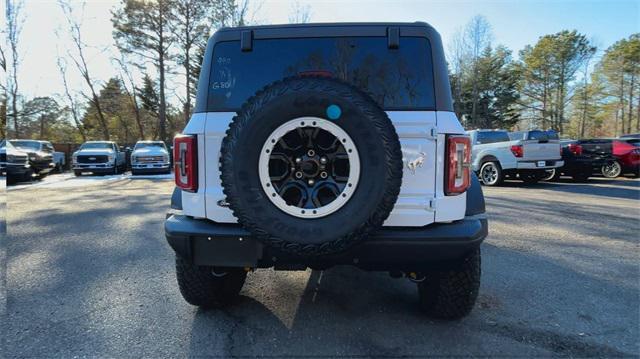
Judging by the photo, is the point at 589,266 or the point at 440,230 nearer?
the point at 440,230

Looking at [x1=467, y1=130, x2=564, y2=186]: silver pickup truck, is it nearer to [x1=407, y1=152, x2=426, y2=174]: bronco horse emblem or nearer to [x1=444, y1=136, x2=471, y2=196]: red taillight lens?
[x1=444, y1=136, x2=471, y2=196]: red taillight lens

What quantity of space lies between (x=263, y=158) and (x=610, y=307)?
3094 mm

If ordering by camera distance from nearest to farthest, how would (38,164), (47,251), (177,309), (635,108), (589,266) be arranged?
(177,309) < (589,266) < (47,251) < (38,164) < (635,108)

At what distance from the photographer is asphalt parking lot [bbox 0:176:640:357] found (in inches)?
97.8

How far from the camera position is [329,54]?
8.44 feet

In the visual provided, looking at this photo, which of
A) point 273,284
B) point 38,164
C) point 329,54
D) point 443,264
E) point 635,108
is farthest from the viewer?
point 635,108

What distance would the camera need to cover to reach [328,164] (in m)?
2.15

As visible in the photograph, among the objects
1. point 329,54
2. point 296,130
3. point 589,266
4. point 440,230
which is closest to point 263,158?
point 296,130

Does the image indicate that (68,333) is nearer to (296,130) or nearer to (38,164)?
(296,130)

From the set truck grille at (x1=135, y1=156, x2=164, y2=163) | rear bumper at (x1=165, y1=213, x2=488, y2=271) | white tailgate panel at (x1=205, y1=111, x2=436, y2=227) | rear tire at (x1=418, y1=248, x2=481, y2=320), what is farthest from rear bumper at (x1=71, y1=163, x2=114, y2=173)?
white tailgate panel at (x1=205, y1=111, x2=436, y2=227)

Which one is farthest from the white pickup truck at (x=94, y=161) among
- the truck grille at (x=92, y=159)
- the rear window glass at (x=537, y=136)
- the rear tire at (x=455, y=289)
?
the rear tire at (x=455, y=289)

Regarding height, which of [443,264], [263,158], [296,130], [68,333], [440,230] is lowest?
[68,333]

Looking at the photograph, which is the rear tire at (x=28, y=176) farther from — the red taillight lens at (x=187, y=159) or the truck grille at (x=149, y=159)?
the red taillight lens at (x=187, y=159)

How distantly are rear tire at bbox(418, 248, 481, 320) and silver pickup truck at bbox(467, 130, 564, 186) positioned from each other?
9790 millimetres
